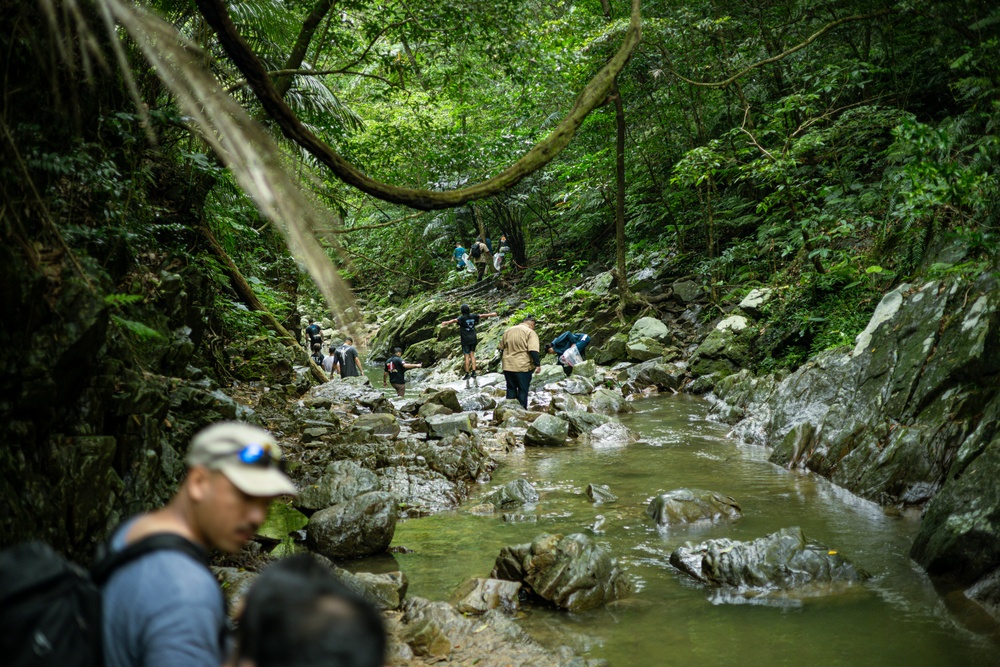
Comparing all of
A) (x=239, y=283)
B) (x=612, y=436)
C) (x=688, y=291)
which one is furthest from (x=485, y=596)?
(x=688, y=291)

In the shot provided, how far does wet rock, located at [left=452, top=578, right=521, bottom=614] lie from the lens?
16.3 ft

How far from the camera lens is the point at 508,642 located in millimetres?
4457

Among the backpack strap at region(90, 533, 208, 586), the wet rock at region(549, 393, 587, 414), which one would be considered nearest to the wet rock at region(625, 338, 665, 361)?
the wet rock at region(549, 393, 587, 414)

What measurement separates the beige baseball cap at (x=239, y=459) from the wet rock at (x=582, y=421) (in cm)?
1018

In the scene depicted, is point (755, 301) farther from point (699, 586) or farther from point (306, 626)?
point (306, 626)

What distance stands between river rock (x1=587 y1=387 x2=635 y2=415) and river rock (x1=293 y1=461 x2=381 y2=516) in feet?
21.9

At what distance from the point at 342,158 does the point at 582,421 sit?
8921mm

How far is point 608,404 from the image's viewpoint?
13.6 meters

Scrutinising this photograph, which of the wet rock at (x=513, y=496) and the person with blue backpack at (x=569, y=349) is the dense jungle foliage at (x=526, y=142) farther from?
the person with blue backpack at (x=569, y=349)

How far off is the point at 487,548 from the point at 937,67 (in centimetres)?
1381

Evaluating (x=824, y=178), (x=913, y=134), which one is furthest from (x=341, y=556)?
(x=824, y=178)

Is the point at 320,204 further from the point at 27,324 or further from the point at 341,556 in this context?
the point at 341,556

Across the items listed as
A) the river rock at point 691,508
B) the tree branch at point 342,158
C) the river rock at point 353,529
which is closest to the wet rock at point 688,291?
the river rock at point 691,508

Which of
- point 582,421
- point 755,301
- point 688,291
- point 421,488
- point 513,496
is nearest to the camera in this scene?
point 513,496
